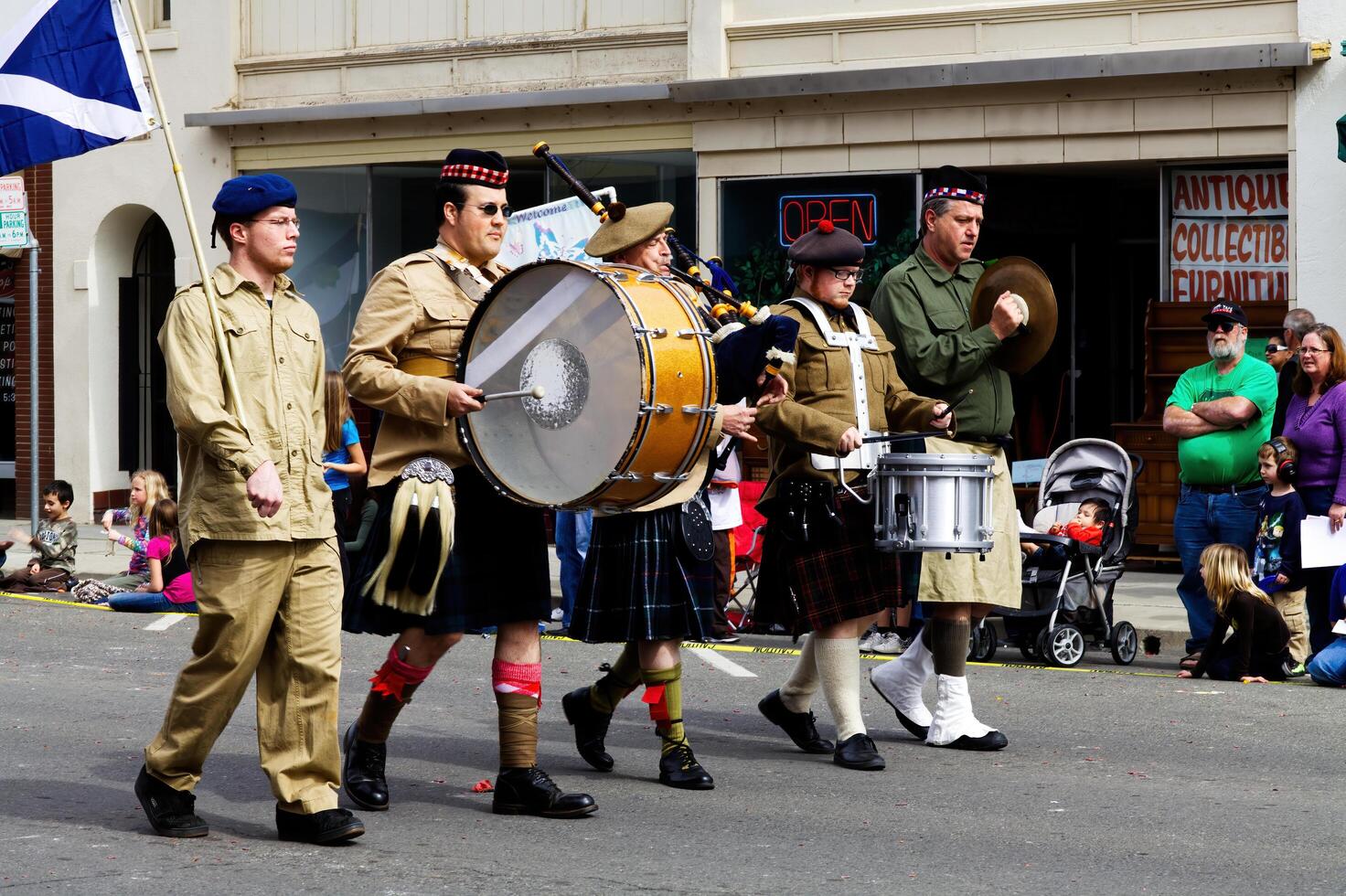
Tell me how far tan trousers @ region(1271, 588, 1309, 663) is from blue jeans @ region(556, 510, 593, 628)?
395cm

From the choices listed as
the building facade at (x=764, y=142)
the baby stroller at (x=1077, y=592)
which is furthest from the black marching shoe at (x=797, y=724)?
the building facade at (x=764, y=142)

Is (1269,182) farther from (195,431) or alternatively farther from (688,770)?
(195,431)

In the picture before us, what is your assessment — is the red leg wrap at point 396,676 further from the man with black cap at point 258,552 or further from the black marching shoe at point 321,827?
the black marching shoe at point 321,827

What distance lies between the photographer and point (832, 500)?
7.76m

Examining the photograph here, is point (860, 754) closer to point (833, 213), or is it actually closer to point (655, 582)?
point (655, 582)

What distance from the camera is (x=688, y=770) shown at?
725cm

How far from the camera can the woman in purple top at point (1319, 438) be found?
425 inches

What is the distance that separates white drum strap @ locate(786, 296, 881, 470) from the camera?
25.3 feet

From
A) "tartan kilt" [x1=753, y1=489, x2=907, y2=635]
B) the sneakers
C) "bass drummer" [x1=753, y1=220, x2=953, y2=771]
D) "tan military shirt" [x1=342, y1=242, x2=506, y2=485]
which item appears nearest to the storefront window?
the sneakers

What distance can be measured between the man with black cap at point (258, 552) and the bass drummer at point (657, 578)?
1.11 metres

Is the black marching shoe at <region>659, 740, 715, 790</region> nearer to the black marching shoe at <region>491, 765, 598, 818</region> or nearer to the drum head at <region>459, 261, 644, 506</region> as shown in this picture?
the black marching shoe at <region>491, 765, 598, 818</region>

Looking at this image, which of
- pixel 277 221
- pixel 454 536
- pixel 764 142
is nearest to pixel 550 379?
pixel 454 536

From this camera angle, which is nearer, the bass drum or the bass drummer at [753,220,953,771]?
the bass drum

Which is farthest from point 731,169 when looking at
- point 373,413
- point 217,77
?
point 217,77
